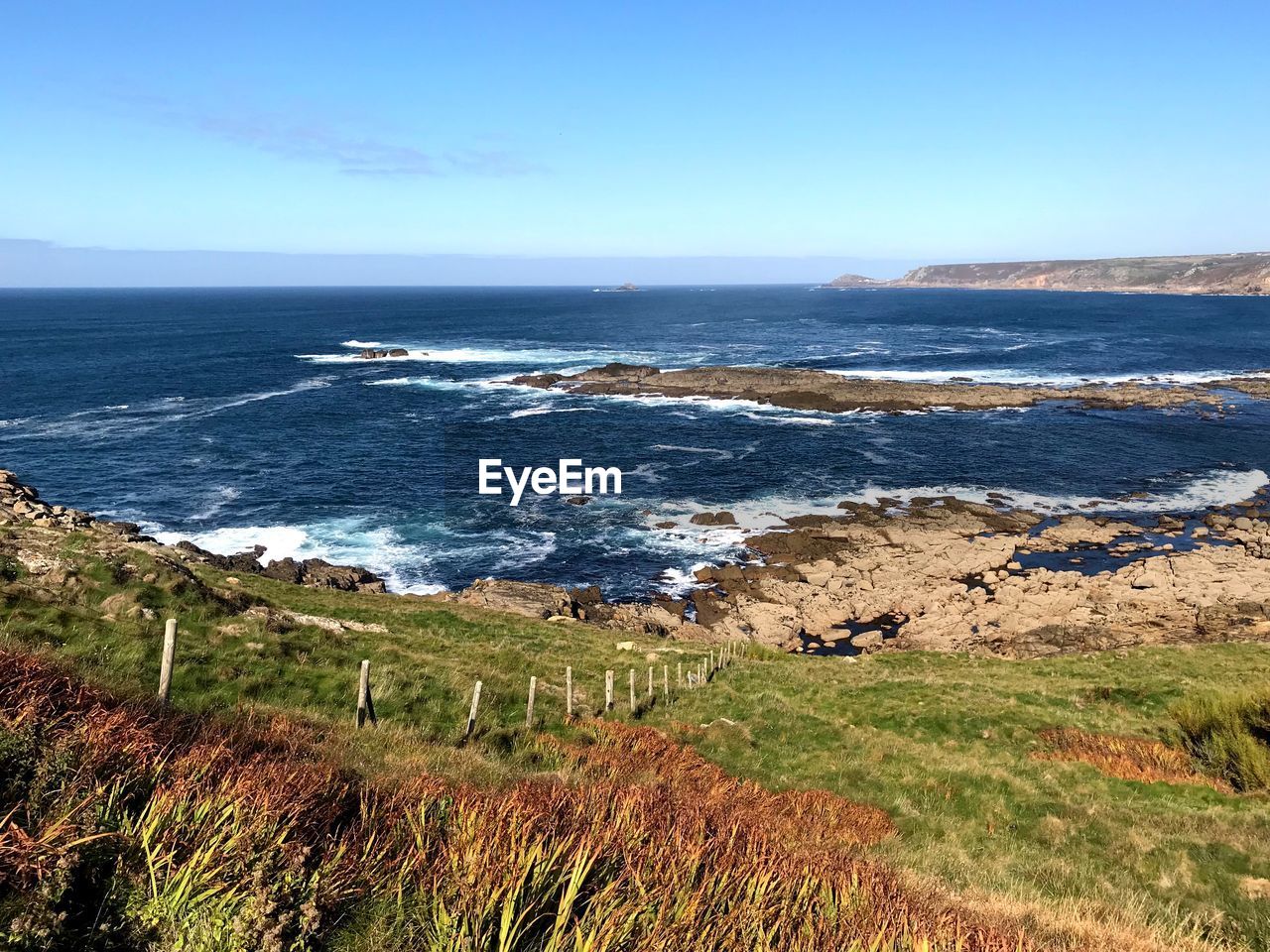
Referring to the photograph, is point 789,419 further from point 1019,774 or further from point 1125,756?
point 1019,774

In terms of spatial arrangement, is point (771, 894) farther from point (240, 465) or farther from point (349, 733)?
point (240, 465)

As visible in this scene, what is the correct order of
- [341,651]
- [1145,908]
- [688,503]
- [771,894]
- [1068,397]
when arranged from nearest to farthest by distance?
[771,894] < [1145,908] < [341,651] < [688,503] < [1068,397]

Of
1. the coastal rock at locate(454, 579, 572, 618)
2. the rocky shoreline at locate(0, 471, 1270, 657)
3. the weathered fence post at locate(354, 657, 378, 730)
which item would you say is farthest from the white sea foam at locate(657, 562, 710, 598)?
the weathered fence post at locate(354, 657, 378, 730)

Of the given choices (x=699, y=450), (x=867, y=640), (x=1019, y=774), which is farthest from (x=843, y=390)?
(x=1019, y=774)

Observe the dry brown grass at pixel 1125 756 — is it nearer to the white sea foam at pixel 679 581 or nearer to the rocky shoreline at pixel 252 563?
the white sea foam at pixel 679 581

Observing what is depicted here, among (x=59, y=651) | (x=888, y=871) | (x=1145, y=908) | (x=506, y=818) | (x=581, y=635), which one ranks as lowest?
(x=581, y=635)

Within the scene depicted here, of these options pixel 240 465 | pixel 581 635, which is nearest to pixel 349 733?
pixel 581 635
